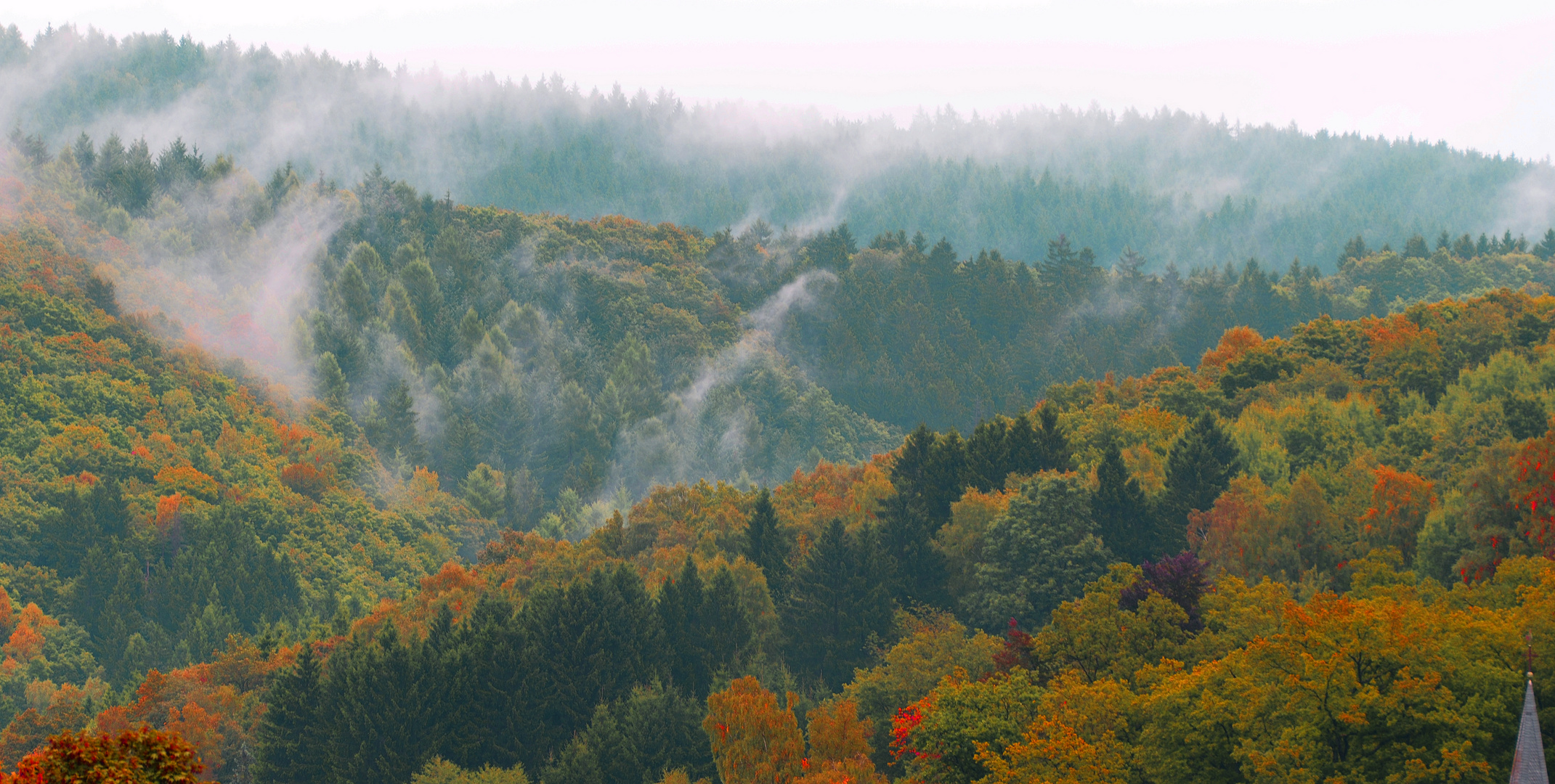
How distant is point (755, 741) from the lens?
56562 millimetres

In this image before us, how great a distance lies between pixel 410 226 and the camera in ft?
537

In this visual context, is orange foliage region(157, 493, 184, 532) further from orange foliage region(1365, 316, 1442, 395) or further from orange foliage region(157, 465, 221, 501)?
orange foliage region(1365, 316, 1442, 395)

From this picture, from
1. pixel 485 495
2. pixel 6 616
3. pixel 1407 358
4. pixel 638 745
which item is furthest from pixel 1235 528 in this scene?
pixel 485 495

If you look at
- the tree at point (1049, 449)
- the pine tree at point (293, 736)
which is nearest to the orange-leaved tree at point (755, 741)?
the pine tree at point (293, 736)

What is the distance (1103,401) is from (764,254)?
80806 millimetres

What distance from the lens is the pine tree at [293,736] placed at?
219ft

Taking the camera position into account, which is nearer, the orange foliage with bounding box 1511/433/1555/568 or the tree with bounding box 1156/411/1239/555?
the orange foliage with bounding box 1511/433/1555/568

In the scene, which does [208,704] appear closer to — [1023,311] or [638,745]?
[638,745]

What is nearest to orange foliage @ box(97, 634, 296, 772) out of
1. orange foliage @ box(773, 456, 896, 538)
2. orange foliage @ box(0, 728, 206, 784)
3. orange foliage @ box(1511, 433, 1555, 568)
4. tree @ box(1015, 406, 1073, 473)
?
orange foliage @ box(773, 456, 896, 538)

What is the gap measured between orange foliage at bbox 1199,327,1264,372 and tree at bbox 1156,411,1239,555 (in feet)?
77.3

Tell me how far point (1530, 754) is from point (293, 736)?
2039 inches

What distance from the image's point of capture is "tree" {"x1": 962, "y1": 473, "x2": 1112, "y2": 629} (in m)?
66.0

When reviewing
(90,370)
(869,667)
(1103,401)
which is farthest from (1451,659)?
(90,370)

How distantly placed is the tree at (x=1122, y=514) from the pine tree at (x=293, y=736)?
34.6 metres
